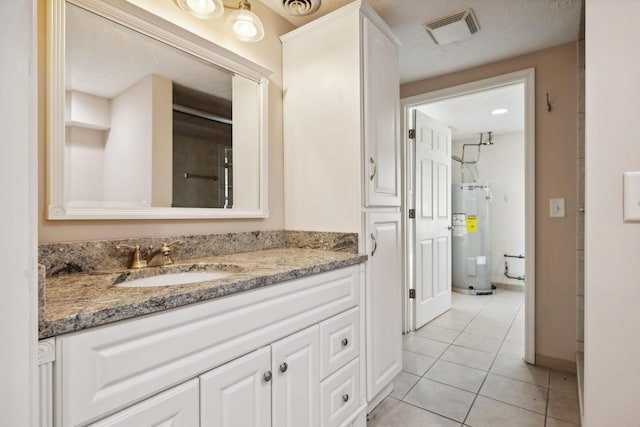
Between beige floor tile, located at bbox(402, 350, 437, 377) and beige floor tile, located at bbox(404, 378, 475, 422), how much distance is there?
14 cm

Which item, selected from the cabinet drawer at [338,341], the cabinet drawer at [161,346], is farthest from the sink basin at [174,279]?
the cabinet drawer at [338,341]

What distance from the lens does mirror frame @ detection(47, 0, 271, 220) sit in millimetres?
1035

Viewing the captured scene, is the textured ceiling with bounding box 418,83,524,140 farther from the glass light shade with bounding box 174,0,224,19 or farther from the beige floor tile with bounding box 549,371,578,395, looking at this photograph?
the beige floor tile with bounding box 549,371,578,395

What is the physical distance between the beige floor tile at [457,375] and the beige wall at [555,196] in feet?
1.79

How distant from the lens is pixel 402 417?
166 centimetres

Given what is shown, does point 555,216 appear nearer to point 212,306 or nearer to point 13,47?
point 212,306

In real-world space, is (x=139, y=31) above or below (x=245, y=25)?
below

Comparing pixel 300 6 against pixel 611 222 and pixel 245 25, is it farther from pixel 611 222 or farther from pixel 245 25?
pixel 611 222

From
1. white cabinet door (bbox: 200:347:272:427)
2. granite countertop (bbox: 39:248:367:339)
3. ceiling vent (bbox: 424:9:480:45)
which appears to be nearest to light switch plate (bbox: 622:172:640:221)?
granite countertop (bbox: 39:248:367:339)

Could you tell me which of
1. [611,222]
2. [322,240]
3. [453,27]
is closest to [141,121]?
[322,240]

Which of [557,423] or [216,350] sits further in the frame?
[557,423]

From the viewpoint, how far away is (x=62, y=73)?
1058 mm

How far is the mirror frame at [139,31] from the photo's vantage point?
104 cm

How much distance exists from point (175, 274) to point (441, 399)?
1.62 m
